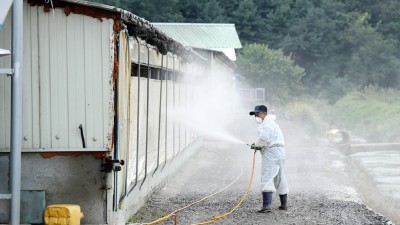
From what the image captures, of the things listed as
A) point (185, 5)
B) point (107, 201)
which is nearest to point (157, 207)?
point (107, 201)

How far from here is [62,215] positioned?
8234 mm

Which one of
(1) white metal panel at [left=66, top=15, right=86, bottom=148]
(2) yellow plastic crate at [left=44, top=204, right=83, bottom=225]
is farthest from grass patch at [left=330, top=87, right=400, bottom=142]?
(2) yellow plastic crate at [left=44, top=204, right=83, bottom=225]

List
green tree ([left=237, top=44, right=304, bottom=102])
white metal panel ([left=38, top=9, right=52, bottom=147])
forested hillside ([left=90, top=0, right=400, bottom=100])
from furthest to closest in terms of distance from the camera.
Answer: forested hillside ([left=90, top=0, right=400, bottom=100]) → green tree ([left=237, top=44, right=304, bottom=102]) → white metal panel ([left=38, top=9, right=52, bottom=147])

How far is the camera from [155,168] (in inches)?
511

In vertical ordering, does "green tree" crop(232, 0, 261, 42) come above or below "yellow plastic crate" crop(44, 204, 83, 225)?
above

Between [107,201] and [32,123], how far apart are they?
52.7 inches

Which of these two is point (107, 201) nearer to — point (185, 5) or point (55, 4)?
point (55, 4)

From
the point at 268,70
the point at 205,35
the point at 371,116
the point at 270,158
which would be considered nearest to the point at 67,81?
the point at 270,158

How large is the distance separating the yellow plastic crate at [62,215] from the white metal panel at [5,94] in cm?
97

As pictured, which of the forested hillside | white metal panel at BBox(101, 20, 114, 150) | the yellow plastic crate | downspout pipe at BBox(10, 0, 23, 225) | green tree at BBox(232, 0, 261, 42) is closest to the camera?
downspout pipe at BBox(10, 0, 23, 225)

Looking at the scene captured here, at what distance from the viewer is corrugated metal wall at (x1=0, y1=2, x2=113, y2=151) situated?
28.3ft

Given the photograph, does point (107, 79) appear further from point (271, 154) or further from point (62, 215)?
point (271, 154)

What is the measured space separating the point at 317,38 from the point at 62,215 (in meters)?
68.7

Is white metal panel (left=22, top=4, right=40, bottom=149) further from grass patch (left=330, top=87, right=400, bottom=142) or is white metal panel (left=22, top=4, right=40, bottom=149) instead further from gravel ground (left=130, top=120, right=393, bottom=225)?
grass patch (left=330, top=87, right=400, bottom=142)
